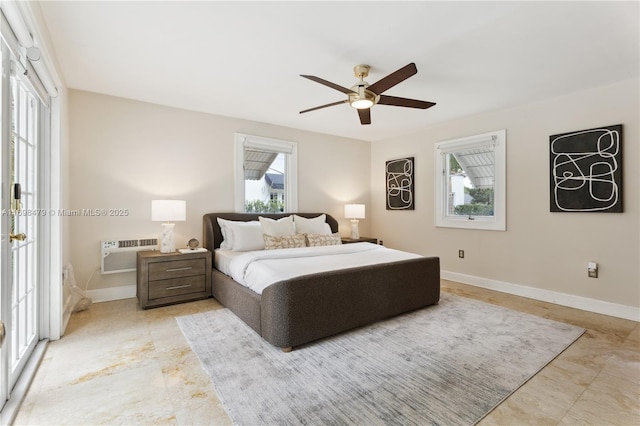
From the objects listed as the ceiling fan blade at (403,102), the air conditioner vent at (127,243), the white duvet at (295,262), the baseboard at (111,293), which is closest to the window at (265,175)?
the air conditioner vent at (127,243)

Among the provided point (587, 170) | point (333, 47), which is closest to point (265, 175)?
point (333, 47)

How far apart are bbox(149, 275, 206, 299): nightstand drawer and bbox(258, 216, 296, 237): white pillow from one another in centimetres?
96

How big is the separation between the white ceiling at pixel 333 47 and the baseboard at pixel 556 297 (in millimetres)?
2300

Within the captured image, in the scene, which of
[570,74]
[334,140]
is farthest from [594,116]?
[334,140]

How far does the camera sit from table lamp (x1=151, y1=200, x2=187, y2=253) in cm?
347

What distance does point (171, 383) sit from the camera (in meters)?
1.93

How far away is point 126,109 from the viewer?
3678mm

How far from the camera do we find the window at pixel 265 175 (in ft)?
14.7

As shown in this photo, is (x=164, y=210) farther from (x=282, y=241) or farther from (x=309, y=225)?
(x=309, y=225)

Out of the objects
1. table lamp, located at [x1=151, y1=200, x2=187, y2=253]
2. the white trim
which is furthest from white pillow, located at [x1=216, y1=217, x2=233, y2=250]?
the white trim

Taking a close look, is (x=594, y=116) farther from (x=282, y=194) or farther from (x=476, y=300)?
(x=282, y=194)

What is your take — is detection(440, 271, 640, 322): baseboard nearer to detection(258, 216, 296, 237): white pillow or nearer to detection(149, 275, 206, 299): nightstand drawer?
detection(258, 216, 296, 237): white pillow

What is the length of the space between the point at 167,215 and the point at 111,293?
1158 millimetres

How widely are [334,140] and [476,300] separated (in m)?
3.35
